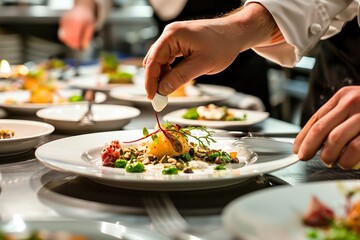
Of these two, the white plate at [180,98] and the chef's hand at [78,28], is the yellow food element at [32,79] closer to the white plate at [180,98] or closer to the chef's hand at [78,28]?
the white plate at [180,98]

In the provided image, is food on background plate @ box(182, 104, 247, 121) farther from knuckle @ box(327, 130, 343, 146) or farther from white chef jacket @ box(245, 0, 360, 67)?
knuckle @ box(327, 130, 343, 146)

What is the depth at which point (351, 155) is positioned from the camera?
138 centimetres

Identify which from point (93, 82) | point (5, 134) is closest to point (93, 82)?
point (93, 82)

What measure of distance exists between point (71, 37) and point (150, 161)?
2524 millimetres

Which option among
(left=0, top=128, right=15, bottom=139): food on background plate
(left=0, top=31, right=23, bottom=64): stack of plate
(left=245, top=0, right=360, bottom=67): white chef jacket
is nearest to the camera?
(left=0, top=128, right=15, bottom=139): food on background plate

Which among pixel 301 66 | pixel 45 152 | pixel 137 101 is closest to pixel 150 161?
pixel 45 152

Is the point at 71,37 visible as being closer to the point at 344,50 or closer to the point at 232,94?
the point at 232,94

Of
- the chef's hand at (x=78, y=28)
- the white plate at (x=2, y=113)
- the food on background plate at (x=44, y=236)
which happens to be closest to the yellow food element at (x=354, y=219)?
the food on background plate at (x=44, y=236)

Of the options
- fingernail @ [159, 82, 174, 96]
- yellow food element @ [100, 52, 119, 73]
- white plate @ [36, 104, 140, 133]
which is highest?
fingernail @ [159, 82, 174, 96]

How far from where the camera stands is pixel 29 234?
886 mm

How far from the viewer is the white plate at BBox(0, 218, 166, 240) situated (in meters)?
0.96

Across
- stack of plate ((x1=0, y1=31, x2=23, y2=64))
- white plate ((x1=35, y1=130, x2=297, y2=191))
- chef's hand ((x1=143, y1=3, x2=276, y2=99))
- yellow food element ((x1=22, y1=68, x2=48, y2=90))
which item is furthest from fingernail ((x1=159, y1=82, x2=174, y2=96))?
stack of plate ((x1=0, y1=31, x2=23, y2=64))

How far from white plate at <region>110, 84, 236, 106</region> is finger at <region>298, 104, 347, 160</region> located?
122 cm

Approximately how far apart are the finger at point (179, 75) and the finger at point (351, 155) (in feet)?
1.51
